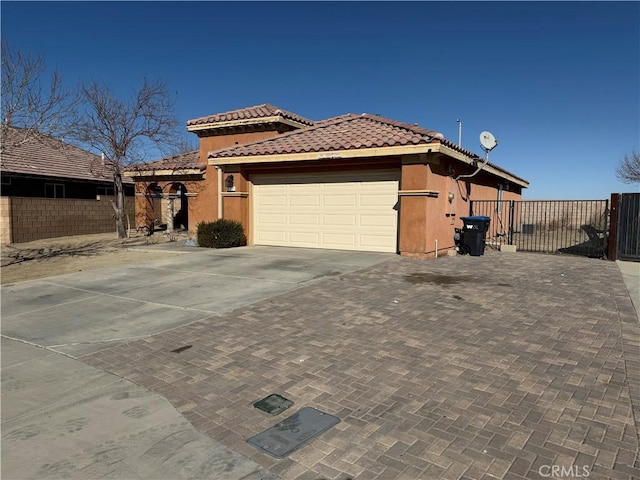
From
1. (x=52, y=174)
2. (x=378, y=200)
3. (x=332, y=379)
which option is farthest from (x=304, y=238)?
(x=52, y=174)

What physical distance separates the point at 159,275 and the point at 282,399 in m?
7.07

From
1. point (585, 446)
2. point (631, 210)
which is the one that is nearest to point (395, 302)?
point (585, 446)

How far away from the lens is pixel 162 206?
2638 cm

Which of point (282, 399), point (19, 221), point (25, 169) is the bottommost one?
point (282, 399)

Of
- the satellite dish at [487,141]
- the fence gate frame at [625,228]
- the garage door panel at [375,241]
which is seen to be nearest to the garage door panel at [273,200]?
the garage door panel at [375,241]

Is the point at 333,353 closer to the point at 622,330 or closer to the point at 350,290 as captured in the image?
the point at 350,290

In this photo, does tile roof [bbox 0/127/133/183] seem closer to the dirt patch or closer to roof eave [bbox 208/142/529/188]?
the dirt patch

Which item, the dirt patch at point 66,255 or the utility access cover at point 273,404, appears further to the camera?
the dirt patch at point 66,255

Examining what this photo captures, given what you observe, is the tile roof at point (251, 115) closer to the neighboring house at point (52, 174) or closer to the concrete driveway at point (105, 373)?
the neighboring house at point (52, 174)

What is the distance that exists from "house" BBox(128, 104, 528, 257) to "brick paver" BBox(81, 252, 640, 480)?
536 centimetres

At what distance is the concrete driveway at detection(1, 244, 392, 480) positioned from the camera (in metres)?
2.94

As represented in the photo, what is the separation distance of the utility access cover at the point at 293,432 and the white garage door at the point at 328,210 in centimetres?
1007

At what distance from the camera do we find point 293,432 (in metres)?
3.31

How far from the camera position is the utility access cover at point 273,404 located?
3654 mm
